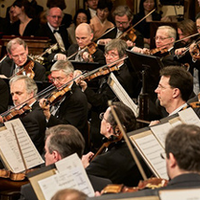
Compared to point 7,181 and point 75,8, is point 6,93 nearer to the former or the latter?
point 7,181

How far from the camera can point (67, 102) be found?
458 cm

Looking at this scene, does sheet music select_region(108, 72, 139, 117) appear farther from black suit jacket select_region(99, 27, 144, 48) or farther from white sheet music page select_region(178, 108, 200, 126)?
black suit jacket select_region(99, 27, 144, 48)

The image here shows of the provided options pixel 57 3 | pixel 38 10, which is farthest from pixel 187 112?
pixel 38 10

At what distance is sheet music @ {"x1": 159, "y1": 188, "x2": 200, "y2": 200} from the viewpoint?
1.75 metres

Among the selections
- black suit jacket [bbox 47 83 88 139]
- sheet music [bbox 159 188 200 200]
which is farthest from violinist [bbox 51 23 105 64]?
sheet music [bbox 159 188 200 200]

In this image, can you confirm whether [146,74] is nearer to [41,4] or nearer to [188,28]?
[188,28]

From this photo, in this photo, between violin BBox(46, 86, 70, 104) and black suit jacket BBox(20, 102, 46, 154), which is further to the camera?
violin BBox(46, 86, 70, 104)

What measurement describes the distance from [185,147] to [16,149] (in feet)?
5.47

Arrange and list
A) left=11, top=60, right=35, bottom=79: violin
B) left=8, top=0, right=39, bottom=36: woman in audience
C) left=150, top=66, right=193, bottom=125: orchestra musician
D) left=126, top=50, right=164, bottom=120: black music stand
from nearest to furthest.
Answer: left=150, top=66, right=193, bottom=125: orchestra musician
left=126, top=50, right=164, bottom=120: black music stand
left=11, top=60, right=35, bottom=79: violin
left=8, top=0, right=39, bottom=36: woman in audience

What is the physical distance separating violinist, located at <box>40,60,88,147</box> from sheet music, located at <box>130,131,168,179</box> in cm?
174

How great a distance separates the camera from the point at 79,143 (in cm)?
286

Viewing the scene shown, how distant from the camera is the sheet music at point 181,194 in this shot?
1754 mm

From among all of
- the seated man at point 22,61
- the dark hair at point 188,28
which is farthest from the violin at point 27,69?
the dark hair at point 188,28

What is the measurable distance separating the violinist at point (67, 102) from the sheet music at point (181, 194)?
2.73m
